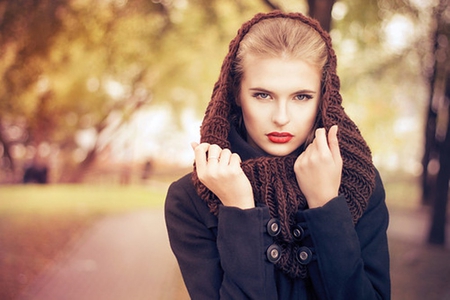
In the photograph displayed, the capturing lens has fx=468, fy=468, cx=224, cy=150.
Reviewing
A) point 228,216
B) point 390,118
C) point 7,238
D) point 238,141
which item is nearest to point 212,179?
point 228,216

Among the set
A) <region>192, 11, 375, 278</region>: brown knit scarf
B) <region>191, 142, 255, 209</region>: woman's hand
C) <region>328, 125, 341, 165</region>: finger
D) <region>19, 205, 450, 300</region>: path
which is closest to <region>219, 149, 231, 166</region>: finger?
<region>191, 142, 255, 209</region>: woman's hand

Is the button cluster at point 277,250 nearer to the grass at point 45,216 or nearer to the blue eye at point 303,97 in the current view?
the blue eye at point 303,97

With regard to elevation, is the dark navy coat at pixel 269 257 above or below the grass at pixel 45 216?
above

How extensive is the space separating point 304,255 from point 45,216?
6707 mm

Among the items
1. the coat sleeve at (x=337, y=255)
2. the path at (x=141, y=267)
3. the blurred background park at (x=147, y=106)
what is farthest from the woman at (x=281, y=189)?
the blurred background park at (x=147, y=106)

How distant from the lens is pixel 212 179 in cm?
138

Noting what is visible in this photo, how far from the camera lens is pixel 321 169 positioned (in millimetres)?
1405

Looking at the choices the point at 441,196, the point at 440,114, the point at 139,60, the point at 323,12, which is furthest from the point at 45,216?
the point at 440,114

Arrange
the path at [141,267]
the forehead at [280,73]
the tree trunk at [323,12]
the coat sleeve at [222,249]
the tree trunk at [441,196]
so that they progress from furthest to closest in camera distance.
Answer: the tree trunk at [441,196] → the path at [141,267] → the tree trunk at [323,12] → the forehead at [280,73] → the coat sleeve at [222,249]

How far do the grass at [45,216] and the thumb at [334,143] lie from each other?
201 inches

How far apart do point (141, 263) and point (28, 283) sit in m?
1.36

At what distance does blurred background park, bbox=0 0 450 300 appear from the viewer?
5.92 m

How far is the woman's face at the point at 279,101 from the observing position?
57.4 inches

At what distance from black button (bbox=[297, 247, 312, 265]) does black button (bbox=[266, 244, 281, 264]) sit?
0.22 feet
